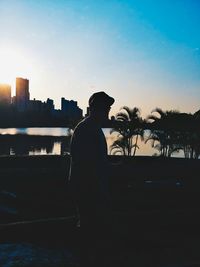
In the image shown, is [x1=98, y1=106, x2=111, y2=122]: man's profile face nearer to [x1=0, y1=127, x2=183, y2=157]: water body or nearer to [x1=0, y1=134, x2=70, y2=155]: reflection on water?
[x1=0, y1=127, x2=183, y2=157]: water body

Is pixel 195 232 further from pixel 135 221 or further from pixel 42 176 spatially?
pixel 42 176

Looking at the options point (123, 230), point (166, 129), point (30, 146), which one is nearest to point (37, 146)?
point (30, 146)

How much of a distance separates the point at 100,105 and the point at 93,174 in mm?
706

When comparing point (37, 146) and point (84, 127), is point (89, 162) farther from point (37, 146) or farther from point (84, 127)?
point (37, 146)

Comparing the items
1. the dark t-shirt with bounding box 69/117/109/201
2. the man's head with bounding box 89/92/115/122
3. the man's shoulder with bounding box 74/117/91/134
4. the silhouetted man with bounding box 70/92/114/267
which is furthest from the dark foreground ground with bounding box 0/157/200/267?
the man's head with bounding box 89/92/115/122

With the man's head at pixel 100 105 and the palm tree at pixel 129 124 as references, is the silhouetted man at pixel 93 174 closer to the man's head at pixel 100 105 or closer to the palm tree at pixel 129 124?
the man's head at pixel 100 105

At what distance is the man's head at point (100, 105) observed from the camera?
11.6ft

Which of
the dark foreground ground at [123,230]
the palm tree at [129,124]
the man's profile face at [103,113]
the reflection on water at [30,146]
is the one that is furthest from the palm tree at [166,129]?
the man's profile face at [103,113]

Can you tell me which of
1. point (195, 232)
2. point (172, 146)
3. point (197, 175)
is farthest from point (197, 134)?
point (195, 232)

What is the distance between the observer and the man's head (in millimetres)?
3545

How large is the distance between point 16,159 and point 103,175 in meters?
14.1

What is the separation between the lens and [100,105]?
140 inches

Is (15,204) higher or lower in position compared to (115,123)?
lower

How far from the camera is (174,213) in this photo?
533 cm
